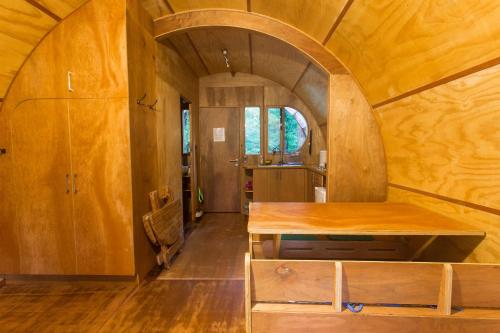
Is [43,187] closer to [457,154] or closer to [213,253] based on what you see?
[213,253]

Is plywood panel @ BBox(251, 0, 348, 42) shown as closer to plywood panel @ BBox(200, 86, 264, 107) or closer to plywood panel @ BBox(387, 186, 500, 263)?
plywood panel @ BBox(387, 186, 500, 263)

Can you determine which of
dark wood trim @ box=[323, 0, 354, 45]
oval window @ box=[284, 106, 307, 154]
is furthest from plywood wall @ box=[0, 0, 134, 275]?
oval window @ box=[284, 106, 307, 154]

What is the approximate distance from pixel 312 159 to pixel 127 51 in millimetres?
3223

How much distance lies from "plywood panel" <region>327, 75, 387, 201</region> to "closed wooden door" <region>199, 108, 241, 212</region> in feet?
8.51

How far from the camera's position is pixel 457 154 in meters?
1.36

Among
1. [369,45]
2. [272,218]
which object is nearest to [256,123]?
[369,45]

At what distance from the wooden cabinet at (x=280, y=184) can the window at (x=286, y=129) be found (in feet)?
2.00

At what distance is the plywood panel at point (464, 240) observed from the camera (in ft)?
3.91

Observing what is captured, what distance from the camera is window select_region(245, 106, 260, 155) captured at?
15.2 feet

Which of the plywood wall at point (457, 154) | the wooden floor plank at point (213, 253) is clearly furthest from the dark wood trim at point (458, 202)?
the wooden floor plank at point (213, 253)

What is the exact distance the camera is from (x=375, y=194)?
2.25m

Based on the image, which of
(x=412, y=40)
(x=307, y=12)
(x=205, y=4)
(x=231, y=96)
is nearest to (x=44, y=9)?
(x=205, y=4)

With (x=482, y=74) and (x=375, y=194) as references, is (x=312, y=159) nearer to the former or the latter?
(x=375, y=194)

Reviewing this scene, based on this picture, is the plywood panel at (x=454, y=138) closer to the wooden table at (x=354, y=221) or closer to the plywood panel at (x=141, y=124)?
the wooden table at (x=354, y=221)
